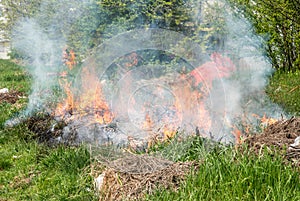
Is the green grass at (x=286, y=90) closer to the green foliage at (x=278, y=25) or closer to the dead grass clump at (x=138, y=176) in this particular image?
the green foliage at (x=278, y=25)

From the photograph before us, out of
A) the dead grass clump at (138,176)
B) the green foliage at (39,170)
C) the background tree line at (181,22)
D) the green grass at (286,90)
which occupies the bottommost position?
the green foliage at (39,170)

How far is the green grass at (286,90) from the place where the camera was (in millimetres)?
5895

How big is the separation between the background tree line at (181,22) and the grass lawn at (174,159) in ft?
5.62

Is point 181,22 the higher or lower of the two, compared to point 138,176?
higher

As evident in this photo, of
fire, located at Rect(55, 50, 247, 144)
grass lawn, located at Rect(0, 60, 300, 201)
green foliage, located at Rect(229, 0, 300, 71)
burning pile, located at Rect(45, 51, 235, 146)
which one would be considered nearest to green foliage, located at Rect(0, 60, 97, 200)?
grass lawn, located at Rect(0, 60, 300, 201)

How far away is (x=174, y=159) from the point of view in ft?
12.7

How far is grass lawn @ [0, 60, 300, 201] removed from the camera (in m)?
2.91

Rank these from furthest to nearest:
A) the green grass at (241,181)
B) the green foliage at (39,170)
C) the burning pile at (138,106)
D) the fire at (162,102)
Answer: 1. the fire at (162,102)
2. the burning pile at (138,106)
3. the green foliage at (39,170)
4. the green grass at (241,181)

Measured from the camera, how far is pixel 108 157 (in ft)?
12.6

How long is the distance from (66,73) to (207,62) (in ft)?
11.2

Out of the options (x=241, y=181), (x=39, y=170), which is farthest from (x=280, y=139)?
(x=39, y=170)

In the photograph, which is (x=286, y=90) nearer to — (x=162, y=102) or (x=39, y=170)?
(x=162, y=102)

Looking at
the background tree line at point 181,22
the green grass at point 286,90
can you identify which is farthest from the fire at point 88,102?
the green grass at point 286,90

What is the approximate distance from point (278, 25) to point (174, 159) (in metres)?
4.43
